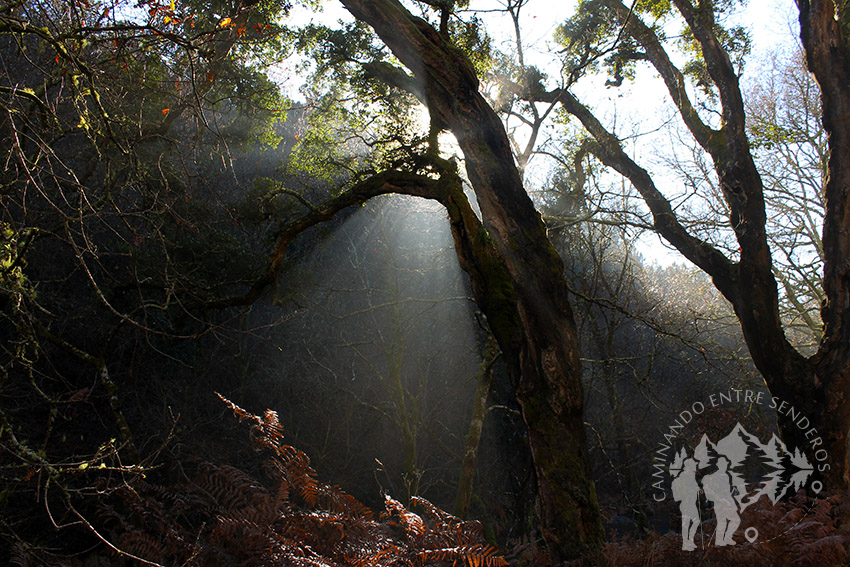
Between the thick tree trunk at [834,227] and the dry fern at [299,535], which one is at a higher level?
the thick tree trunk at [834,227]

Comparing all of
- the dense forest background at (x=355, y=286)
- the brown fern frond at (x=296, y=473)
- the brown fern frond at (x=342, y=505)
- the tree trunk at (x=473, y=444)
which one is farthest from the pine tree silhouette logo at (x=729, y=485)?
the tree trunk at (x=473, y=444)

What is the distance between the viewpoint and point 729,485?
15.9 feet

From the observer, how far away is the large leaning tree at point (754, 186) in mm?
4965

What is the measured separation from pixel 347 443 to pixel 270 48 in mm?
6400

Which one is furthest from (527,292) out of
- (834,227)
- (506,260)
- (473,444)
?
(473,444)

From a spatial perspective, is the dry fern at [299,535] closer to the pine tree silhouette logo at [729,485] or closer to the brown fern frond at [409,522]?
the brown fern frond at [409,522]

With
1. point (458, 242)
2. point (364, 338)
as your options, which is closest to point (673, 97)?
point (458, 242)

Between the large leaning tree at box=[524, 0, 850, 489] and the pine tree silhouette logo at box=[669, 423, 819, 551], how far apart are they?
0.25 metres

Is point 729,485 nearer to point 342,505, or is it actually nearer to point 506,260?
point 506,260

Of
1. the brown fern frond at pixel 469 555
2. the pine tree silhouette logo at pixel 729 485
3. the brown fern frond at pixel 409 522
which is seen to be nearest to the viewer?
the brown fern frond at pixel 469 555

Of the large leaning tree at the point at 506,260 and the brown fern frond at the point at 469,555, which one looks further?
the large leaning tree at the point at 506,260

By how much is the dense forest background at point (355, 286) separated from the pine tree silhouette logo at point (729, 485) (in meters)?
0.17

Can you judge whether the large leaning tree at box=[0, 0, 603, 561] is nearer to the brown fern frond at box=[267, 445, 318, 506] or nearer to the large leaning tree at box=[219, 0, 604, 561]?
the large leaning tree at box=[219, 0, 604, 561]

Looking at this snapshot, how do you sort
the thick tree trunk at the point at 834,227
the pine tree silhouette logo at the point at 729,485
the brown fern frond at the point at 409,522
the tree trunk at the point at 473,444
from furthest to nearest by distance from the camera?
1. the tree trunk at the point at 473,444
2. the thick tree trunk at the point at 834,227
3. the pine tree silhouette logo at the point at 729,485
4. the brown fern frond at the point at 409,522
